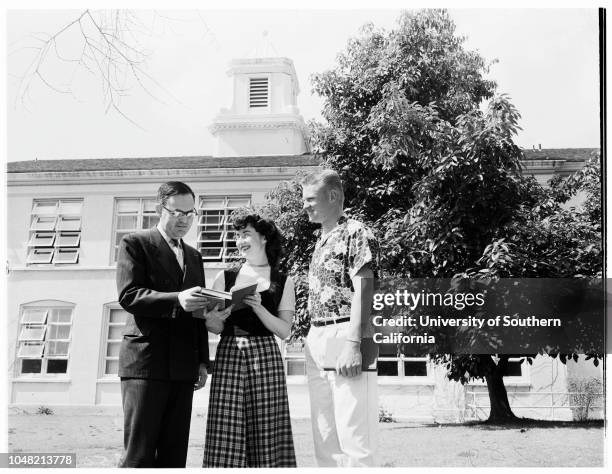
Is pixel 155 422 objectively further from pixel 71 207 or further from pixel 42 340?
pixel 71 207

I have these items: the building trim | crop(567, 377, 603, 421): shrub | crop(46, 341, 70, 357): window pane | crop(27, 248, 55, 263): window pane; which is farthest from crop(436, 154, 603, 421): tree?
crop(46, 341, 70, 357): window pane

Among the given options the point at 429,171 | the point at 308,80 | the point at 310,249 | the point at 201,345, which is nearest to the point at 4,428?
the point at 201,345

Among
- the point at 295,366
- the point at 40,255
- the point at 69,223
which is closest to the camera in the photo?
the point at 40,255

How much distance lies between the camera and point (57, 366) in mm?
7336

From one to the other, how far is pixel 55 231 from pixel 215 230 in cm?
163

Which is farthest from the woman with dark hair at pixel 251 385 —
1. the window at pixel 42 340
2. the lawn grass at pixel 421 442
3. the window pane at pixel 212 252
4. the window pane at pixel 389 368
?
the window pane at pixel 389 368

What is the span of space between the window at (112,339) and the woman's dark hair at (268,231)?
4.86 meters

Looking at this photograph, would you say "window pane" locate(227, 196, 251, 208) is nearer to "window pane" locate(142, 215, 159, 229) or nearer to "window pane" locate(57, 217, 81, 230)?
"window pane" locate(142, 215, 159, 229)

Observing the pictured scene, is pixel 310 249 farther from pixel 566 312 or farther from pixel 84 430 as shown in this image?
pixel 566 312

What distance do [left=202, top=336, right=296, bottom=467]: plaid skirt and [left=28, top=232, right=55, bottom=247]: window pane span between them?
292 centimetres

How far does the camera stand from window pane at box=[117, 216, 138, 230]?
7399 mm

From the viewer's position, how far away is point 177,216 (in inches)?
121

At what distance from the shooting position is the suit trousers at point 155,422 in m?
2.82

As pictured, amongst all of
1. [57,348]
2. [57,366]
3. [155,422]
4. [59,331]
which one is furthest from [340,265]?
[59,331]
